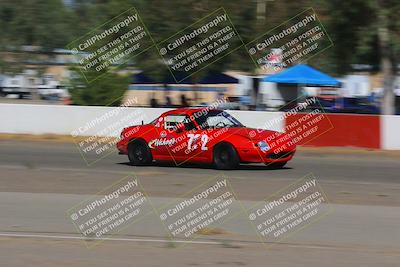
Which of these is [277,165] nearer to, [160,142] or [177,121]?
[177,121]

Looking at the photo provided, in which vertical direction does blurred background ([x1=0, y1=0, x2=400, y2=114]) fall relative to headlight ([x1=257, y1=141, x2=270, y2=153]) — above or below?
above

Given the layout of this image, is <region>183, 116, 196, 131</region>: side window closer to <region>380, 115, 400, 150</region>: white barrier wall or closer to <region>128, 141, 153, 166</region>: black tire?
<region>128, 141, 153, 166</region>: black tire

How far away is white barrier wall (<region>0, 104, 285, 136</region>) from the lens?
23.4 metres

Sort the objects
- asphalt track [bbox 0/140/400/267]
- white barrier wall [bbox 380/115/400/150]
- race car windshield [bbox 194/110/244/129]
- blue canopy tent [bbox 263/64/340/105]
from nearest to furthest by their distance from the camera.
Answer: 1. asphalt track [bbox 0/140/400/267]
2. race car windshield [bbox 194/110/244/129]
3. white barrier wall [bbox 380/115/400/150]
4. blue canopy tent [bbox 263/64/340/105]

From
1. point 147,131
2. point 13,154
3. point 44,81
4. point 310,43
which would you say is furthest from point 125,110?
point 44,81

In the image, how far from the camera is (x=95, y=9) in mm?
39844

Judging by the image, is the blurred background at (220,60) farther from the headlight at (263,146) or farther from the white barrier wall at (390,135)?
the headlight at (263,146)

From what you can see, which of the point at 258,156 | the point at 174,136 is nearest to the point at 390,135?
the point at 258,156

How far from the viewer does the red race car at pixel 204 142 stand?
14.3 m

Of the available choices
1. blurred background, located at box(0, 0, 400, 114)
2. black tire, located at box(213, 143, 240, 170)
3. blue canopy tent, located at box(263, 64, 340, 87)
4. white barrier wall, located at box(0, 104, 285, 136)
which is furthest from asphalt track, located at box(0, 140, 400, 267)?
blue canopy tent, located at box(263, 64, 340, 87)

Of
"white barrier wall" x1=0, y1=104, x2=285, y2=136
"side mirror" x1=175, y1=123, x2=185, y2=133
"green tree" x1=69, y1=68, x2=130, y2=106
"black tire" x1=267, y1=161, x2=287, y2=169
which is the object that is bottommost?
"black tire" x1=267, y1=161, x2=287, y2=169

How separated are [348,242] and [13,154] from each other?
12073 mm

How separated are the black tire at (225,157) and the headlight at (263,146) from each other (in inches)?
20.8

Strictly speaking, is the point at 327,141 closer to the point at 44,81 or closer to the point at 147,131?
the point at 147,131
